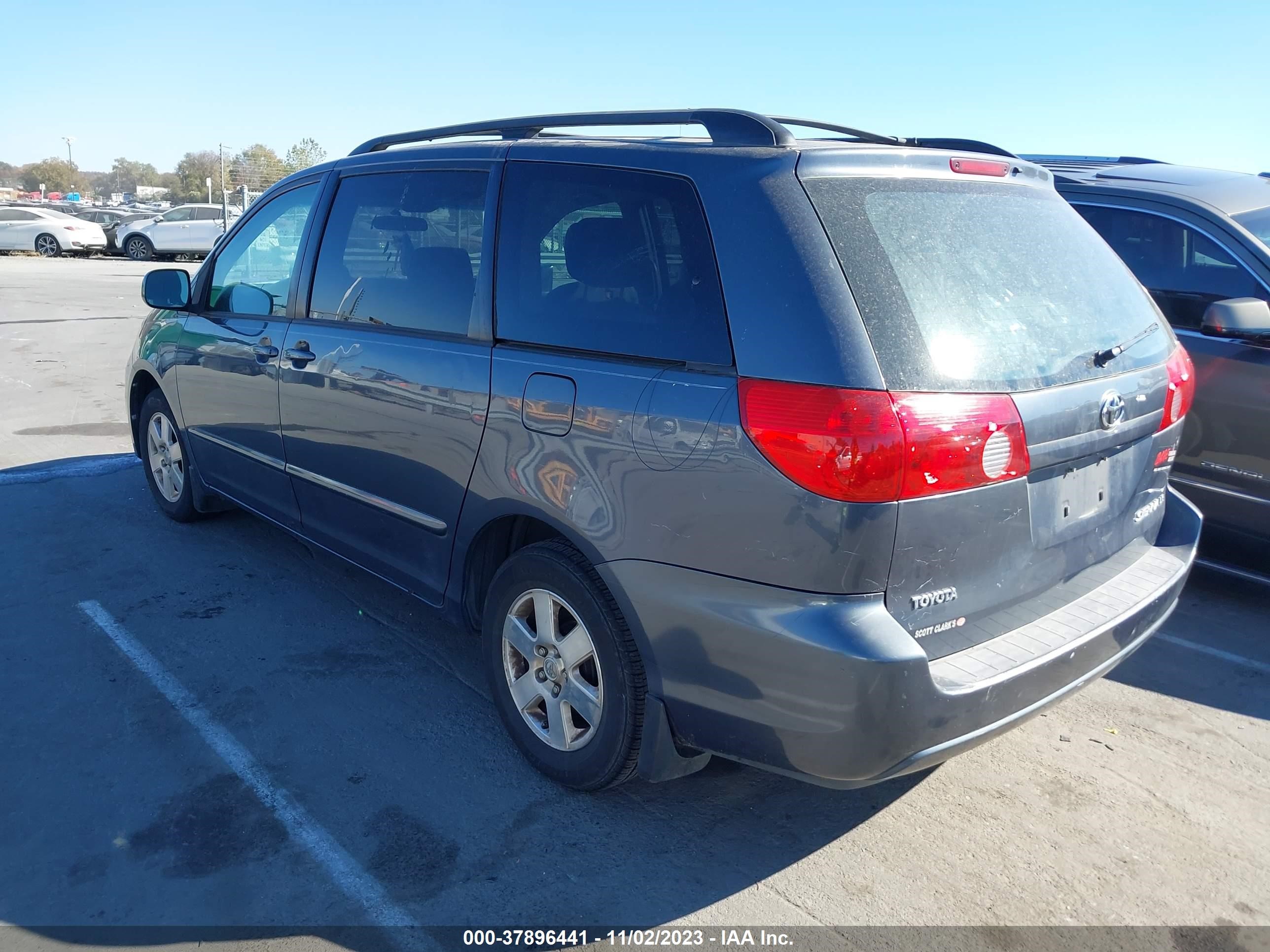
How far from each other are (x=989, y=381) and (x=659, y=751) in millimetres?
1352

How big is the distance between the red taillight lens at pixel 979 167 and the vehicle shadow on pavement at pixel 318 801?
196 centimetres

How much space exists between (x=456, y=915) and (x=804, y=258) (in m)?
1.93

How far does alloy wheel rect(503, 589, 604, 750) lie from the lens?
3.07m

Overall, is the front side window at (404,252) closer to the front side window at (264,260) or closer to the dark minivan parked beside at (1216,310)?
the front side window at (264,260)

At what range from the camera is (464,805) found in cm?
317

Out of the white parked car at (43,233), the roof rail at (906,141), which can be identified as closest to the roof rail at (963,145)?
the roof rail at (906,141)

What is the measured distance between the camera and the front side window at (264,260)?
14.7 feet

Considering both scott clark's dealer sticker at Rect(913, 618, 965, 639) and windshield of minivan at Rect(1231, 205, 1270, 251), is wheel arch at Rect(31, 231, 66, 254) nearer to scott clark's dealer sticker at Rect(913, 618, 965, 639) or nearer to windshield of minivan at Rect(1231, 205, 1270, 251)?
windshield of minivan at Rect(1231, 205, 1270, 251)

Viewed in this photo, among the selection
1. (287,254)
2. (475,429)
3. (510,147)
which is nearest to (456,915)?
(475,429)

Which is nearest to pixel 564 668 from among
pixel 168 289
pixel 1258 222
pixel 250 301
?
pixel 250 301

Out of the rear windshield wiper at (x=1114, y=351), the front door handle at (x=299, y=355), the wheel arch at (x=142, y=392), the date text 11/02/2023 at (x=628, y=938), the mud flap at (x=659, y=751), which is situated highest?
the rear windshield wiper at (x=1114, y=351)

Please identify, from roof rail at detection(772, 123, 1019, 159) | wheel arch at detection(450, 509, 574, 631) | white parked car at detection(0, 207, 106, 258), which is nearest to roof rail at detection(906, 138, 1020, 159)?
roof rail at detection(772, 123, 1019, 159)

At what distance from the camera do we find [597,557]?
2904 mm

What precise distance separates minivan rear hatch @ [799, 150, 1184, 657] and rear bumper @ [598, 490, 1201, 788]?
0.33 ft
